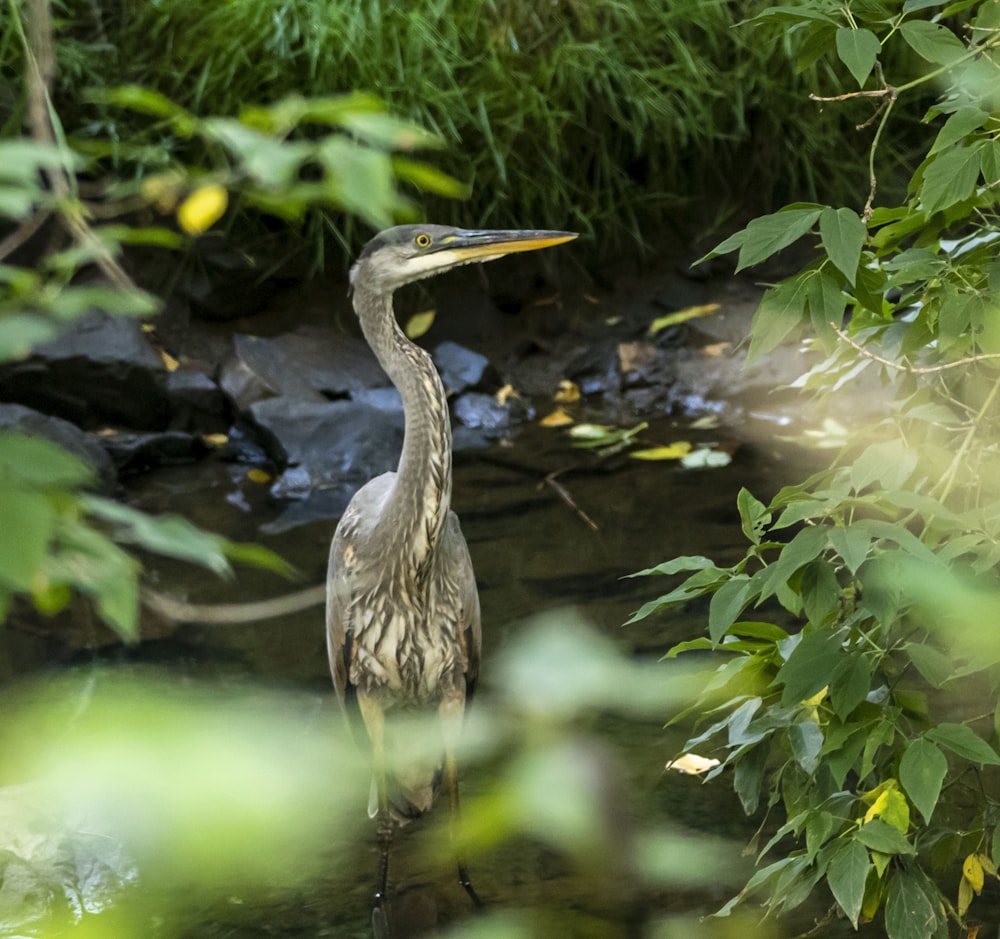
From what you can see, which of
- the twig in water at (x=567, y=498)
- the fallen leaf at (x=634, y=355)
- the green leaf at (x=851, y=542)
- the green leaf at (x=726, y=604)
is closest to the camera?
the green leaf at (x=851, y=542)

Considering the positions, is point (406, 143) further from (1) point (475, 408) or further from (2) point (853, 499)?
(1) point (475, 408)

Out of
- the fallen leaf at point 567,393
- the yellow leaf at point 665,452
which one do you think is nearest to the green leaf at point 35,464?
the yellow leaf at point 665,452

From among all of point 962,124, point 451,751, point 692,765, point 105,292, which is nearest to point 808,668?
point 962,124

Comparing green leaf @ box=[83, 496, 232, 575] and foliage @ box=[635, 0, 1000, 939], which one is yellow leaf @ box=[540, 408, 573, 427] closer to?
foliage @ box=[635, 0, 1000, 939]

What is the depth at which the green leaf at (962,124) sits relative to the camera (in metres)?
1.41

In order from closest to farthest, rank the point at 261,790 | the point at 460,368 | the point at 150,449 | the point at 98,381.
→ 1. the point at 261,790
2. the point at 150,449
3. the point at 98,381
4. the point at 460,368

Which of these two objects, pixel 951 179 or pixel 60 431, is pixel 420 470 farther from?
pixel 60 431

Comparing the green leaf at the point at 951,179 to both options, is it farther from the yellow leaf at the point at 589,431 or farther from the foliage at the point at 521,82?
the foliage at the point at 521,82

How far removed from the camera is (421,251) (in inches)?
117

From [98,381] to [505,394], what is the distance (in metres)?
1.85

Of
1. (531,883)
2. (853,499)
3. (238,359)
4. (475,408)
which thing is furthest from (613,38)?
(853,499)

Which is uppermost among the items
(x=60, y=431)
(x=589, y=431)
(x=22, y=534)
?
(x=22, y=534)

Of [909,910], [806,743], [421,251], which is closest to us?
[909,910]

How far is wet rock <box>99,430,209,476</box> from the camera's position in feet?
17.6
